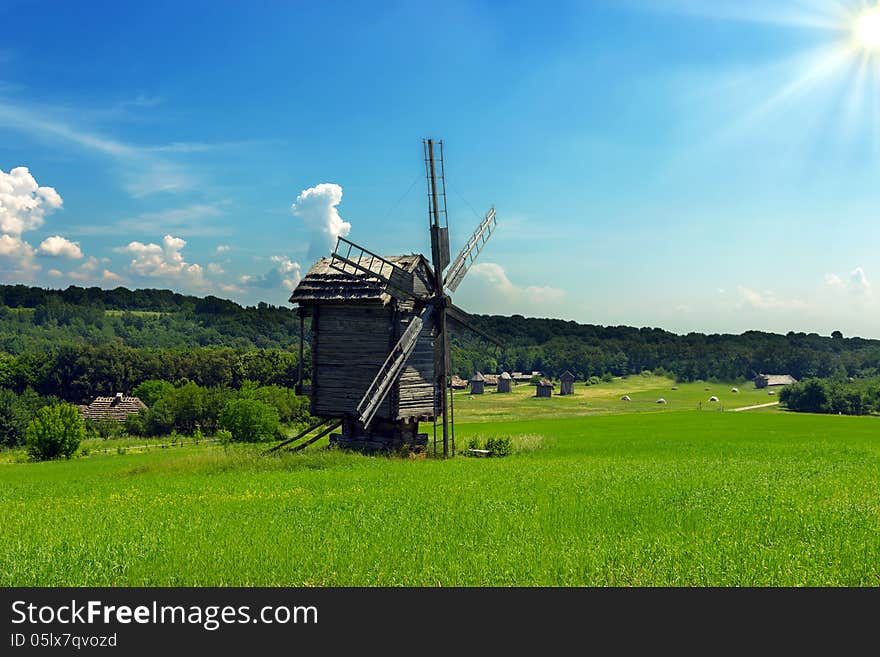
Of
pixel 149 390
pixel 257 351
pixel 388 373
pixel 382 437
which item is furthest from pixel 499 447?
pixel 257 351

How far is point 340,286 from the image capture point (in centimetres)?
2641

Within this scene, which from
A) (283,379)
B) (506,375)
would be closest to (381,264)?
(283,379)

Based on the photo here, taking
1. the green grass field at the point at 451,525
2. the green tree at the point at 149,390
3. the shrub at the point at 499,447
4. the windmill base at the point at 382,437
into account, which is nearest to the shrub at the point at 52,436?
the green grass field at the point at 451,525

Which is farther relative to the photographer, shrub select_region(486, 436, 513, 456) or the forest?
the forest

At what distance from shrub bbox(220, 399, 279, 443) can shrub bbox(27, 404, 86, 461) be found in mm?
11478

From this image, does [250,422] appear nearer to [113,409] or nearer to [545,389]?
[113,409]

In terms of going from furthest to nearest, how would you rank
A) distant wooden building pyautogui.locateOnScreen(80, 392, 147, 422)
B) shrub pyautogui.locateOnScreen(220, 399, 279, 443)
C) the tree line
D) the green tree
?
the green tree
the tree line
distant wooden building pyautogui.locateOnScreen(80, 392, 147, 422)
shrub pyautogui.locateOnScreen(220, 399, 279, 443)

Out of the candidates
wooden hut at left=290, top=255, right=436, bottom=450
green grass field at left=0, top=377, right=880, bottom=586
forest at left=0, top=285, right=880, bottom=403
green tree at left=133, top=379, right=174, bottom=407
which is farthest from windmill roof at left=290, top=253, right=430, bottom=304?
green tree at left=133, top=379, right=174, bottom=407

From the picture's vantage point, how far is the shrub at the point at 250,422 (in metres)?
43.2

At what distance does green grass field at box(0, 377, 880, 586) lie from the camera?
8609 millimetres

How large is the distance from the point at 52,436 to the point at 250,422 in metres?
14.4

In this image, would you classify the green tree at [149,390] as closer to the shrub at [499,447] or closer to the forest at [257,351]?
the forest at [257,351]

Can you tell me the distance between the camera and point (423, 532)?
34.9 feet

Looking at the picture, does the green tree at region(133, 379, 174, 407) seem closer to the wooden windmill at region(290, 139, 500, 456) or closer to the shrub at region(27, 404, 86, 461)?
the shrub at region(27, 404, 86, 461)
